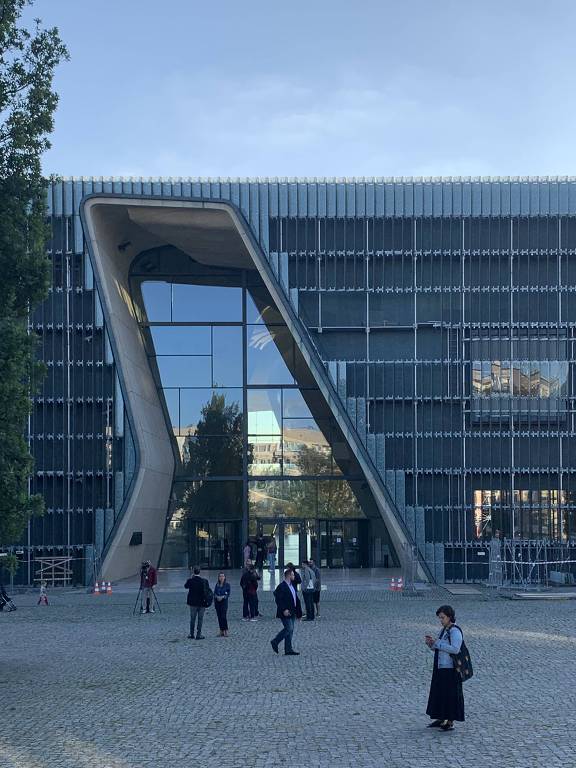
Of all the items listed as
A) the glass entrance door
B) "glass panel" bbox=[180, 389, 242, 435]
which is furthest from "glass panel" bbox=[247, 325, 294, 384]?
the glass entrance door

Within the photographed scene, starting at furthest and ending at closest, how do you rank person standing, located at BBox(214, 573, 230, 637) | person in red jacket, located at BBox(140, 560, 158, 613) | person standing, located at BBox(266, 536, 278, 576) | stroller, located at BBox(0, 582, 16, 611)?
1. person standing, located at BBox(266, 536, 278, 576)
2. stroller, located at BBox(0, 582, 16, 611)
3. person in red jacket, located at BBox(140, 560, 158, 613)
4. person standing, located at BBox(214, 573, 230, 637)

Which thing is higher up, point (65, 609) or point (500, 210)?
point (500, 210)

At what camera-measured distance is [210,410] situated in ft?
150

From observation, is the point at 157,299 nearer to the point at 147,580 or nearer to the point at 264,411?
the point at 264,411

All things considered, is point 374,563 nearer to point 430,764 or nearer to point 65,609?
point 65,609

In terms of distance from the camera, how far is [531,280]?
40062 mm

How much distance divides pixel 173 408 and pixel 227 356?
314 centimetres

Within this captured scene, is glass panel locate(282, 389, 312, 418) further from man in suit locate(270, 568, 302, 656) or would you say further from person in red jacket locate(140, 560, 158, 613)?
man in suit locate(270, 568, 302, 656)

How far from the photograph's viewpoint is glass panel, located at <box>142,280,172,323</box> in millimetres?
46062

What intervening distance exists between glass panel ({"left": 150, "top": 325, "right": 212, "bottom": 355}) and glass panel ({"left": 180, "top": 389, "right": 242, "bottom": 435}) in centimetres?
169

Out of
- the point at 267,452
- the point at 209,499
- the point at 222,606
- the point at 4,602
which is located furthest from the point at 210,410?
the point at 222,606

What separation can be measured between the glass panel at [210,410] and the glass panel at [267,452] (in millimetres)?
999

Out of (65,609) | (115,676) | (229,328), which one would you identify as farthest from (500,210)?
(115,676)

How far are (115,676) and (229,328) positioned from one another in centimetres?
2876
